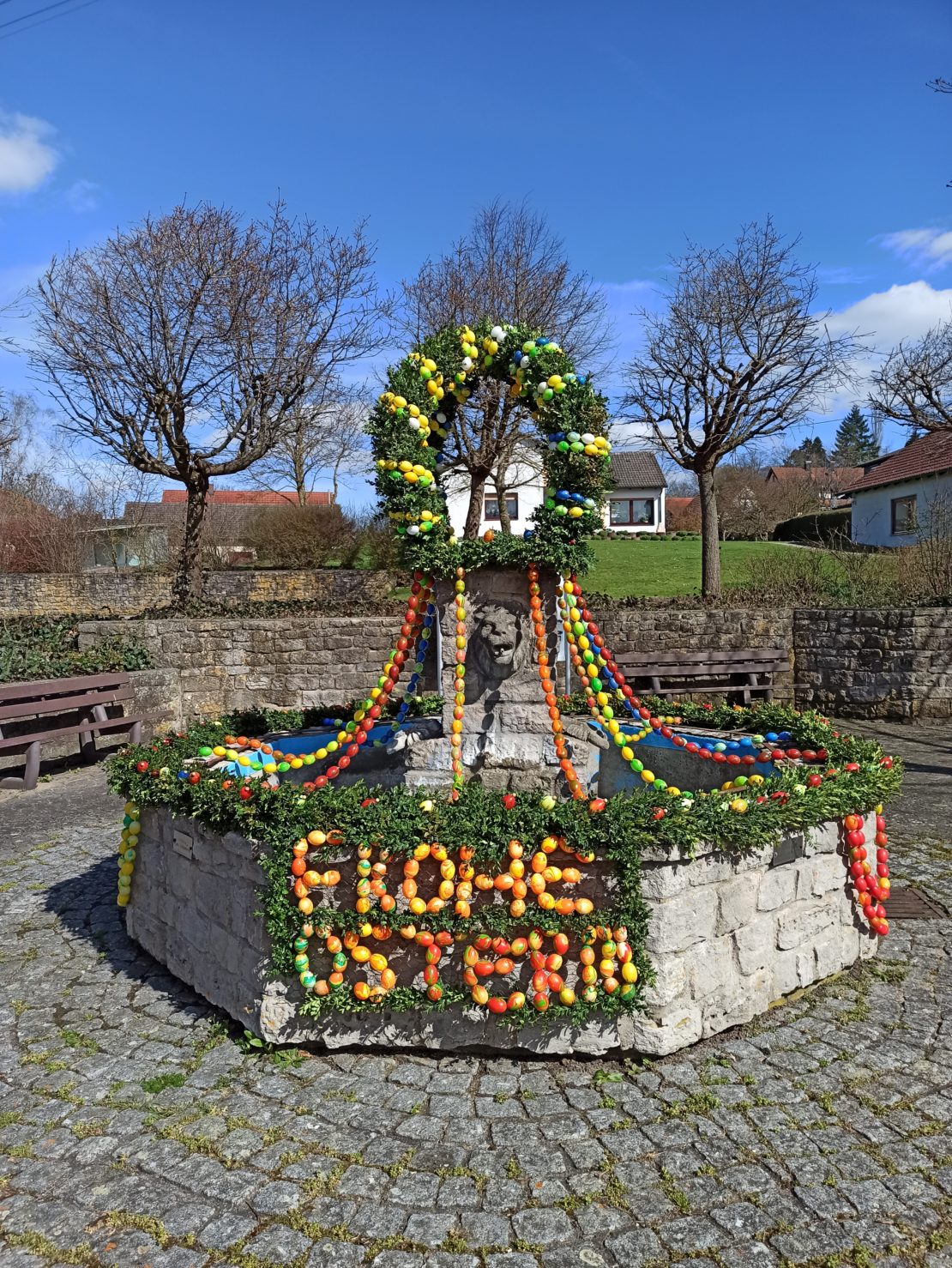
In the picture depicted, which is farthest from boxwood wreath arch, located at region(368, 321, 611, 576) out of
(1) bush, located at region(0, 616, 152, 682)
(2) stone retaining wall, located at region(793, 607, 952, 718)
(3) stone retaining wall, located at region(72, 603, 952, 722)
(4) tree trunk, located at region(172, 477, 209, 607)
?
(4) tree trunk, located at region(172, 477, 209, 607)

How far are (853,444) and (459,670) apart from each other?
79499 millimetres

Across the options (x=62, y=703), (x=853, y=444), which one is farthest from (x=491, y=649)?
(x=853, y=444)

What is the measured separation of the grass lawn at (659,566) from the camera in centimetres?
1997

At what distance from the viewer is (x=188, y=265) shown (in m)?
14.3

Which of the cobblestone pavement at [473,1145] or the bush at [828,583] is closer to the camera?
the cobblestone pavement at [473,1145]

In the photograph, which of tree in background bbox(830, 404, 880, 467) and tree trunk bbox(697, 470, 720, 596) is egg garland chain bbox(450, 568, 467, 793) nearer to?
tree trunk bbox(697, 470, 720, 596)

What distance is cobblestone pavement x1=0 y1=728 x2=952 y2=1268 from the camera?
2.60 m

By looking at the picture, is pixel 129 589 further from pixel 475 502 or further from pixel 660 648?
pixel 660 648

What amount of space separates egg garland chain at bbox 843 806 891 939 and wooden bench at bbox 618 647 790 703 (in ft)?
22.4

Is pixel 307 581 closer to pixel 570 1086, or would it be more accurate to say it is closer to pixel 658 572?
pixel 658 572

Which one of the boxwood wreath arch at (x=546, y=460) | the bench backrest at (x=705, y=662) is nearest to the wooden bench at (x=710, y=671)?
the bench backrest at (x=705, y=662)

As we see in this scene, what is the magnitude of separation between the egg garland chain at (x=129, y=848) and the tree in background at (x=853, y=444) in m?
61.8

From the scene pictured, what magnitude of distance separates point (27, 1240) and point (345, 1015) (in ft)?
4.39

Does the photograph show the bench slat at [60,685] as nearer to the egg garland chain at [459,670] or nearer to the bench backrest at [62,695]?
the bench backrest at [62,695]
